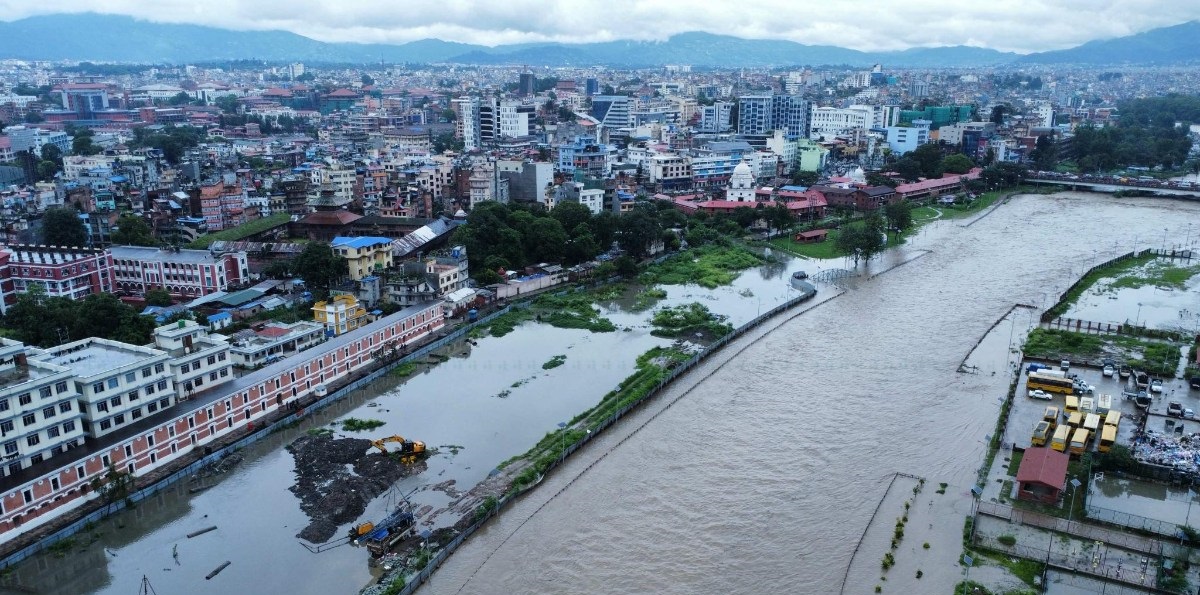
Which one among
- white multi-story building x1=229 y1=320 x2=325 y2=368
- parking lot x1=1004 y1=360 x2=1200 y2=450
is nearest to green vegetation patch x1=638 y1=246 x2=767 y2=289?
parking lot x1=1004 y1=360 x2=1200 y2=450

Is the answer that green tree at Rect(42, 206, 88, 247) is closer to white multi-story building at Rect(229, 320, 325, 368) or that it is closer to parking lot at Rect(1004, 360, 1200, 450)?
white multi-story building at Rect(229, 320, 325, 368)

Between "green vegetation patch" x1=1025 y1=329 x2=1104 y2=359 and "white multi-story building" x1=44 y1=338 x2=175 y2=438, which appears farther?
"green vegetation patch" x1=1025 y1=329 x2=1104 y2=359

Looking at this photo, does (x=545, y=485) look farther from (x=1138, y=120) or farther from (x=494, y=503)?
(x=1138, y=120)

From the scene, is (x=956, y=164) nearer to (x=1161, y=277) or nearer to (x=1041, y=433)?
(x=1161, y=277)

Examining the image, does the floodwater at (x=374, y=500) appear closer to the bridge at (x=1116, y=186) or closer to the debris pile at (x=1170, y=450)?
the debris pile at (x=1170, y=450)

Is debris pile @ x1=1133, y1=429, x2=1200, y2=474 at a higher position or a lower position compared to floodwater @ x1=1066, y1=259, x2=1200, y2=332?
lower

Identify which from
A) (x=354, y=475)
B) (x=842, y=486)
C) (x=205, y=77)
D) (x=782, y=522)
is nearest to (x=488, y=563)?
(x=354, y=475)

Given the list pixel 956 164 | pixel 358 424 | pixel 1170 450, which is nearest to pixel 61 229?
pixel 358 424
